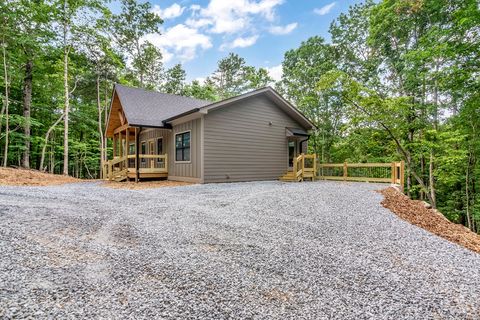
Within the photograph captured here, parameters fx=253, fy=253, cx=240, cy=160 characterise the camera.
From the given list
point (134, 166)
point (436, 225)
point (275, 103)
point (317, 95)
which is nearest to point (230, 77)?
point (317, 95)

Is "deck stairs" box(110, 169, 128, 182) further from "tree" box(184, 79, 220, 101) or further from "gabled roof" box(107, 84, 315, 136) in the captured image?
"tree" box(184, 79, 220, 101)

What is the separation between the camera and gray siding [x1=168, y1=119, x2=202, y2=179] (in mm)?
10828

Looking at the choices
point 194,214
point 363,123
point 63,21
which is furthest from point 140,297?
point 63,21

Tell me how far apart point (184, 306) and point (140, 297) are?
39cm

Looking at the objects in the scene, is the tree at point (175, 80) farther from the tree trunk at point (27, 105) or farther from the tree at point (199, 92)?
the tree trunk at point (27, 105)

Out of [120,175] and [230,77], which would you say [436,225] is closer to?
[120,175]

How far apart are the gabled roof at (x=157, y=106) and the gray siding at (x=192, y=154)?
55 cm

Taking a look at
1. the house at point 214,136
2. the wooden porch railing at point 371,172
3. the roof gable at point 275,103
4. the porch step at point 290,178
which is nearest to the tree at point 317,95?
the wooden porch railing at point 371,172

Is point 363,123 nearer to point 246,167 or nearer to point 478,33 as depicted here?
point 478,33

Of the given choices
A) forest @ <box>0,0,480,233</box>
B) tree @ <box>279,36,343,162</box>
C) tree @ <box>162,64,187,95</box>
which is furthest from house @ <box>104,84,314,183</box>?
tree @ <box>162,64,187,95</box>

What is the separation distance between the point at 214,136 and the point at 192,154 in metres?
1.29

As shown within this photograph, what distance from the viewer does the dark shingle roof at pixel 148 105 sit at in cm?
1194

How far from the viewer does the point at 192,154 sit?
11180 millimetres

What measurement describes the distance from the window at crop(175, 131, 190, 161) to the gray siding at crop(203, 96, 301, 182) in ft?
4.28
